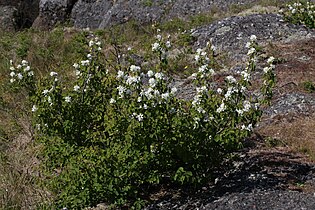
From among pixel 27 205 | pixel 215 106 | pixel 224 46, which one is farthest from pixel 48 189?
pixel 224 46

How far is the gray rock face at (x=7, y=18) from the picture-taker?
16.5 m

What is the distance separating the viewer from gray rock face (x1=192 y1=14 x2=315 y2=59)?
945cm

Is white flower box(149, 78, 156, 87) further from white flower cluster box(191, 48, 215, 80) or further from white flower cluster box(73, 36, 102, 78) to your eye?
white flower cluster box(73, 36, 102, 78)

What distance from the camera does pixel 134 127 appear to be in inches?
169

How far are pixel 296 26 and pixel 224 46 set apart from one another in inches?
60.6

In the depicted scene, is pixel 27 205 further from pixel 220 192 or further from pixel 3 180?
pixel 220 192

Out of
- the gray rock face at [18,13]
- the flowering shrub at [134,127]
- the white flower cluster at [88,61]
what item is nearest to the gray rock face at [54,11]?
the gray rock face at [18,13]

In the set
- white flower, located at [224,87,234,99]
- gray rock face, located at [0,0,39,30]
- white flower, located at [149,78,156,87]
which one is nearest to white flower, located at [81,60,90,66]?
white flower, located at [149,78,156,87]

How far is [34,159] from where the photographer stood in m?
5.94

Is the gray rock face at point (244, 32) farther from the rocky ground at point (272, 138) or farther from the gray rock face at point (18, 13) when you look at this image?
the gray rock face at point (18, 13)

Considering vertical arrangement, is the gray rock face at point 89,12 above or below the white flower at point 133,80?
below

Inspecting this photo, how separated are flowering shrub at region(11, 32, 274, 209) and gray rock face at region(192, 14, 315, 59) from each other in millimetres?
4517

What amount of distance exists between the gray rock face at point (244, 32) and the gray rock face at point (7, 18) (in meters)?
8.16

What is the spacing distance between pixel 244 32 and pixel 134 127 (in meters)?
5.98
